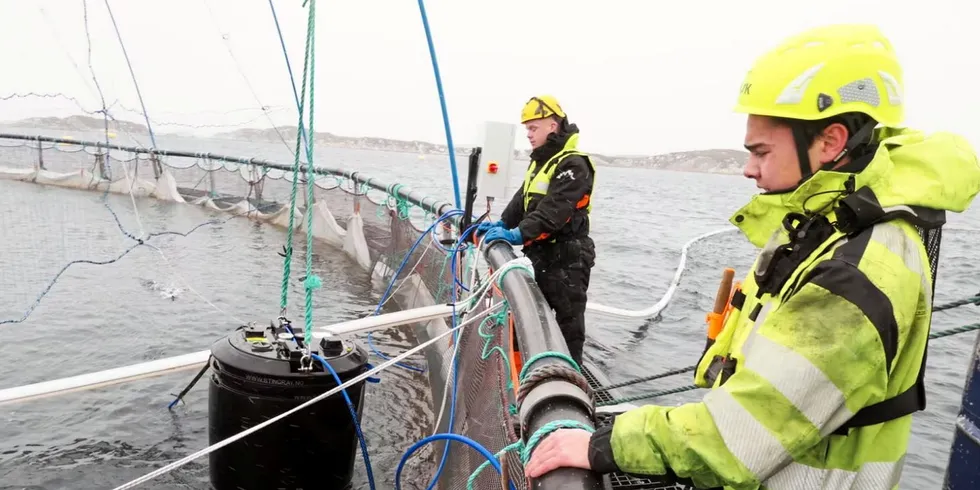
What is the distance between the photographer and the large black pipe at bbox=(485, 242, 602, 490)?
1.37m

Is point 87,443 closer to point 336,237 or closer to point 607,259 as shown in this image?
point 336,237

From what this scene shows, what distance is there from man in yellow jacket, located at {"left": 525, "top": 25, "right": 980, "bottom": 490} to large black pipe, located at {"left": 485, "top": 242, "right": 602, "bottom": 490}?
0.04 m

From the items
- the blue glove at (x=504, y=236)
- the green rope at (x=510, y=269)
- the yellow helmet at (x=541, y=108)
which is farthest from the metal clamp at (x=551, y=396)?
the yellow helmet at (x=541, y=108)

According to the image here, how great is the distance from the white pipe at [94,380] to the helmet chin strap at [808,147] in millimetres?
4274

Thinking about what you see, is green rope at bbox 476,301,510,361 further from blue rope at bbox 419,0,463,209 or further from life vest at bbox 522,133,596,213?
blue rope at bbox 419,0,463,209

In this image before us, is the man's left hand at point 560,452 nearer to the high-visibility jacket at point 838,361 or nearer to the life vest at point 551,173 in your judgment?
the high-visibility jacket at point 838,361

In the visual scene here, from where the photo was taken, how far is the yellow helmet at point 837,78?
61.1 inches

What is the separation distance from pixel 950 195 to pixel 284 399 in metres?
2.92

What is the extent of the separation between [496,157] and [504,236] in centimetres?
307

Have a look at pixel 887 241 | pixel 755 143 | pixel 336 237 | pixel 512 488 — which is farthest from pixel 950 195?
pixel 336 237

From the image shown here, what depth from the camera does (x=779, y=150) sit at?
66.4 inches

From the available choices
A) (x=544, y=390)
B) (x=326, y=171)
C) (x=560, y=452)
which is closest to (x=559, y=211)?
(x=544, y=390)

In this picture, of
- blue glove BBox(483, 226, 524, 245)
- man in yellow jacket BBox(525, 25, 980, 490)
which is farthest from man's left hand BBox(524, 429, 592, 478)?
blue glove BBox(483, 226, 524, 245)

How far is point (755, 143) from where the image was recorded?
174 cm
